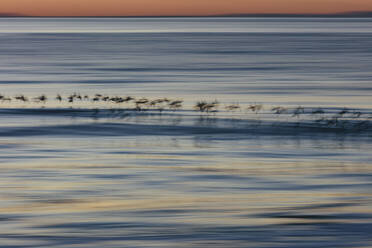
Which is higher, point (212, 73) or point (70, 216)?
point (212, 73)

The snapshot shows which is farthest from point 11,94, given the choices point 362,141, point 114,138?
point 362,141

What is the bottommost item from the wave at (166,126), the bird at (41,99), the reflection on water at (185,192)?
the reflection on water at (185,192)

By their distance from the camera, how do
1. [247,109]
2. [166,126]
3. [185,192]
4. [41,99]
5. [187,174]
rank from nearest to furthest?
[185,192], [187,174], [166,126], [247,109], [41,99]

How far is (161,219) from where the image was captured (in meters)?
11.1

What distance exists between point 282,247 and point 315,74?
129 ft

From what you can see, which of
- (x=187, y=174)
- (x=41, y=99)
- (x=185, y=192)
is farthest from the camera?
(x=41, y=99)

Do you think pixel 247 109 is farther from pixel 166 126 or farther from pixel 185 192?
pixel 185 192

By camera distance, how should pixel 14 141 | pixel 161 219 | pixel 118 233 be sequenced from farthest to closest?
pixel 14 141 → pixel 161 219 → pixel 118 233

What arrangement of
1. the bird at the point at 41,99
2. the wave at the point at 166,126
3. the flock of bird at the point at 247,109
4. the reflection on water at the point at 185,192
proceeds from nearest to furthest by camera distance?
1. the reflection on water at the point at 185,192
2. the wave at the point at 166,126
3. the flock of bird at the point at 247,109
4. the bird at the point at 41,99

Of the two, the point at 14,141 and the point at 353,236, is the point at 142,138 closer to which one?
the point at 14,141

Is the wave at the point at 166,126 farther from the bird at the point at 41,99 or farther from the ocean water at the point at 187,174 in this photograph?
the bird at the point at 41,99

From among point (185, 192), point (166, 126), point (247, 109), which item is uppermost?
point (247, 109)

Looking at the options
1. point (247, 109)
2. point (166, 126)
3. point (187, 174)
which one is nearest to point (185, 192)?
point (187, 174)

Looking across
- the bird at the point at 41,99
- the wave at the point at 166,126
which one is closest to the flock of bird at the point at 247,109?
the bird at the point at 41,99
